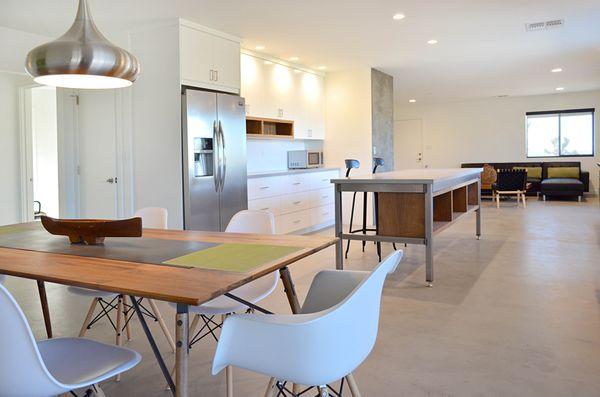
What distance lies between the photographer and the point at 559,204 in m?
10.1

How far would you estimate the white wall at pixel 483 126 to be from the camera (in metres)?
11.7

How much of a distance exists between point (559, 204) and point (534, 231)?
12.9 ft

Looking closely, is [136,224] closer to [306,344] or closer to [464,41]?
[306,344]

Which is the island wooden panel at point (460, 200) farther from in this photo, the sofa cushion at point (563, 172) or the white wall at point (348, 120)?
the sofa cushion at point (563, 172)

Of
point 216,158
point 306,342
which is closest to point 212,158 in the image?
point 216,158

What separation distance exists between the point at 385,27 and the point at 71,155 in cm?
374

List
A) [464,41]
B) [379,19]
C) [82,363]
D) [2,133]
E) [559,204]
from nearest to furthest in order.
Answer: [82,363]
[379,19]
[464,41]
[2,133]
[559,204]

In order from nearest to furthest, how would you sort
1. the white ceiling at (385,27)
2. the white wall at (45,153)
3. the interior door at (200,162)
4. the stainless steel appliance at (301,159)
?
the white ceiling at (385,27)
the interior door at (200,162)
the stainless steel appliance at (301,159)
the white wall at (45,153)

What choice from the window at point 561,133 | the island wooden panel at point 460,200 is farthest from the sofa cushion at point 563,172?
the island wooden panel at point 460,200

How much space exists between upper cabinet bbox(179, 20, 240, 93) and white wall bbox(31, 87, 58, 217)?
4491mm

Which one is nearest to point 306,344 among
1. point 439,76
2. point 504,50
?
point 504,50

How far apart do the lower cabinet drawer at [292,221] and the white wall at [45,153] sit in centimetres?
447

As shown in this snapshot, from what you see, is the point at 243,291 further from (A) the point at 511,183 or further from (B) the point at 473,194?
(A) the point at 511,183

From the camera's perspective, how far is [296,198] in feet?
22.0
